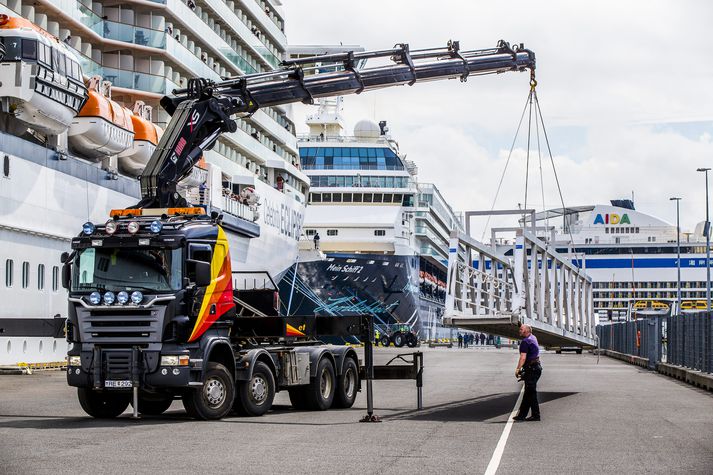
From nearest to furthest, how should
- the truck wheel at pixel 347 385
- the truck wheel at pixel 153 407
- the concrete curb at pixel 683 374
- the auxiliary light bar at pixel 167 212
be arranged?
the auxiliary light bar at pixel 167 212 → the truck wheel at pixel 153 407 → the truck wheel at pixel 347 385 → the concrete curb at pixel 683 374

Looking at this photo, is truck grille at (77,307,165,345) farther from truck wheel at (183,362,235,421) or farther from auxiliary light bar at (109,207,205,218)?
auxiliary light bar at (109,207,205,218)

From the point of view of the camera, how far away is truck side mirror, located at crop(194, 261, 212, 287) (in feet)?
55.9

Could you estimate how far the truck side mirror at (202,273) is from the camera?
17031 mm

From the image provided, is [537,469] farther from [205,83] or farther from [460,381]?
[460,381]

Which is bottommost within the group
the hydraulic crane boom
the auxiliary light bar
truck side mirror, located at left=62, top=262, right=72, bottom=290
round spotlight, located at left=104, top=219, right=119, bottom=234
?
truck side mirror, located at left=62, top=262, right=72, bottom=290

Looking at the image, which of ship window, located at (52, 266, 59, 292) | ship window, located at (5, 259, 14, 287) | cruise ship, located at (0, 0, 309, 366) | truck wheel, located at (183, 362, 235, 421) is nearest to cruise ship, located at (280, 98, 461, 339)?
cruise ship, located at (0, 0, 309, 366)

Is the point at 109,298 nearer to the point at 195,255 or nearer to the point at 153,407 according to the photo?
the point at 195,255

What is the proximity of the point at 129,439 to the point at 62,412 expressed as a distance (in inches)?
203

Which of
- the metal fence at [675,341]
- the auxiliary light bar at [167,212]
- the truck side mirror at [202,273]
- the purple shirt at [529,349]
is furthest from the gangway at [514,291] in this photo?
the truck side mirror at [202,273]

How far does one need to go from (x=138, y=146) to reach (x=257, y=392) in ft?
77.2

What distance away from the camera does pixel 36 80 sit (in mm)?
31125

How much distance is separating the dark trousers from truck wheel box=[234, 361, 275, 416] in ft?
13.4

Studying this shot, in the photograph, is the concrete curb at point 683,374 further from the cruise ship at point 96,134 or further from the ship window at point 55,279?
the ship window at point 55,279

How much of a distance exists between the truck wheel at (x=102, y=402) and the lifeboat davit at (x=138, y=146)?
73.5 feet
